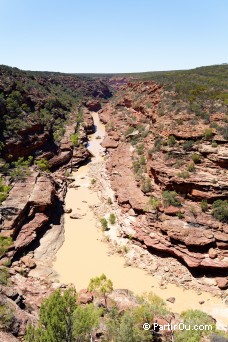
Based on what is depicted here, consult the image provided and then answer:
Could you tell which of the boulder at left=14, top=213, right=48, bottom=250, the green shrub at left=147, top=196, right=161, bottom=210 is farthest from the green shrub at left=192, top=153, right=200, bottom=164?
the boulder at left=14, top=213, right=48, bottom=250

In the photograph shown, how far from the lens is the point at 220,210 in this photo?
25672 mm

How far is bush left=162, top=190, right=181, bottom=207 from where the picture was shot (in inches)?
1101

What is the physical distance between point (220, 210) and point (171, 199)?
4353mm

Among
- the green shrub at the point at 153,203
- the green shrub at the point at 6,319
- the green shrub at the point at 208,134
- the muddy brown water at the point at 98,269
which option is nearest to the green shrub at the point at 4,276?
the muddy brown water at the point at 98,269

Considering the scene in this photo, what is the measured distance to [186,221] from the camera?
26.3 metres

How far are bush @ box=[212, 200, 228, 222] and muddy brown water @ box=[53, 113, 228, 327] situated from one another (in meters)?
6.13

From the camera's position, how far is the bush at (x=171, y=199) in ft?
91.7

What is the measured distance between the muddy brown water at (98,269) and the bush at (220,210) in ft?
20.1

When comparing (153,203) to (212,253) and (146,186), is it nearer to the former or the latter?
(146,186)

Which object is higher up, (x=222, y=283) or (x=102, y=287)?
(x=102, y=287)

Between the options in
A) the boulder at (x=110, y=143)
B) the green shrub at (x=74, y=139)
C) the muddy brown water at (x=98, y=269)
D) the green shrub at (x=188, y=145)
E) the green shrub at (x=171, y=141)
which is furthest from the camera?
the green shrub at (x=74, y=139)

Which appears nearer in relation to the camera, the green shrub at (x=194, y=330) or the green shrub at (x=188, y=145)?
the green shrub at (x=194, y=330)

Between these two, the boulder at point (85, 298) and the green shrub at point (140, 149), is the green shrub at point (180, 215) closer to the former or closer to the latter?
the boulder at point (85, 298)

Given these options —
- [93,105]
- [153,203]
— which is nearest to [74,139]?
[153,203]
